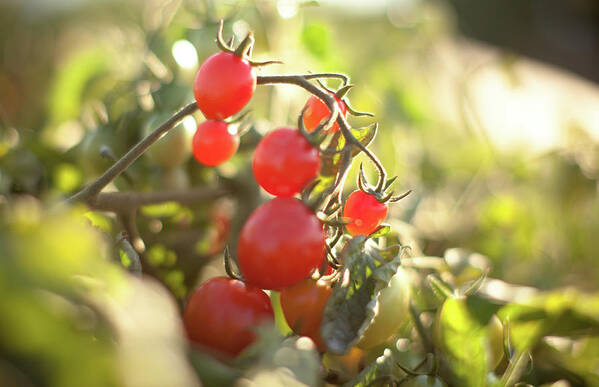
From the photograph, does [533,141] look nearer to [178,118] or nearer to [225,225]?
[225,225]

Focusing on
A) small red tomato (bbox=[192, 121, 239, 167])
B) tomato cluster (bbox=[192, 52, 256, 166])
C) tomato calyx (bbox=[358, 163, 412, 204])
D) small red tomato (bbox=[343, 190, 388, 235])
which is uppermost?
tomato cluster (bbox=[192, 52, 256, 166])

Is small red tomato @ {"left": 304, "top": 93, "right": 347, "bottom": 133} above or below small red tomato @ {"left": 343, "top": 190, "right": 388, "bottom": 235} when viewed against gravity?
above

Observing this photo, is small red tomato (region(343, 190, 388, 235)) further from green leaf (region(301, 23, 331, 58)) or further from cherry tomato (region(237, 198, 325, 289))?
green leaf (region(301, 23, 331, 58))

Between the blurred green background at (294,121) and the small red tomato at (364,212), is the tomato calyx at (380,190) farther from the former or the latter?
the blurred green background at (294,121)

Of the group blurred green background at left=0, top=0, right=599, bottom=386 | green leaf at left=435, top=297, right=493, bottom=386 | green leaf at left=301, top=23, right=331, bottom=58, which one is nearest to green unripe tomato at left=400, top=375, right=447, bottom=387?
green leaf at left=435, top=297, right=493, bottom=386

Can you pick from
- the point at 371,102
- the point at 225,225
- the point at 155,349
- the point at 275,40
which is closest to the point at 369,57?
the point at 371,102

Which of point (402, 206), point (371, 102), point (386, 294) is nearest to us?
point (386, 294)

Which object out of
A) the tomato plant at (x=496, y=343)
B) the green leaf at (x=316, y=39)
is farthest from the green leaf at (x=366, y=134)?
the green leaf at (x=316, y=39)
